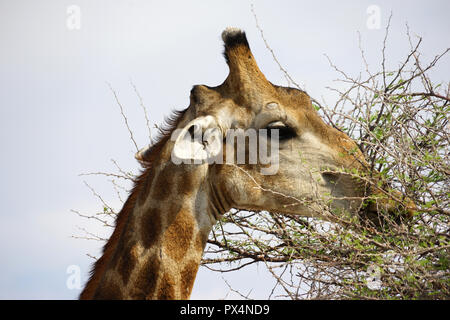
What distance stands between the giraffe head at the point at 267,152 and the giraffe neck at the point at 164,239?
149 millimetres

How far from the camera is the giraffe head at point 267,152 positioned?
487cm

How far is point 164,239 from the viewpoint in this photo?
180 inches

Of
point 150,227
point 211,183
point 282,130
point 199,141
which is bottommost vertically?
point 150,227

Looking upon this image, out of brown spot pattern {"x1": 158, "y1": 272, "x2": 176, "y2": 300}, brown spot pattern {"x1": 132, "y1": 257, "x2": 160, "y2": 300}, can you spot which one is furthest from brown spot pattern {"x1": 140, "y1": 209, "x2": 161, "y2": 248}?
brown spot pattern {"x1": 158, "y1": 272, "x2": 176, "y2": 300}

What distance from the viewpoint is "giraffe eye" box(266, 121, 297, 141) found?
5062mm

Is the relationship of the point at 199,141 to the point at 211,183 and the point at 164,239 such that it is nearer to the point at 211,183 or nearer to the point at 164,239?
the point at 211,183

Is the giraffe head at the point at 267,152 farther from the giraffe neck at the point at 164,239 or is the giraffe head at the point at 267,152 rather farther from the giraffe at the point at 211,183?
the giraffe neck at the point at 164,239

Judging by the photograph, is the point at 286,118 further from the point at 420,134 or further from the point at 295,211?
the point at 420,134

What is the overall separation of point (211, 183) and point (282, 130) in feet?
2.53

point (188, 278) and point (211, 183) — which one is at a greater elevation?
point (211, 183)

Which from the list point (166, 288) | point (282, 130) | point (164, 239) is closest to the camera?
point (166, 288)

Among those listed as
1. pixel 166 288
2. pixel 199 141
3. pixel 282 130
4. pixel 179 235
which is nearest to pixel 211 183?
pixel 199 141
